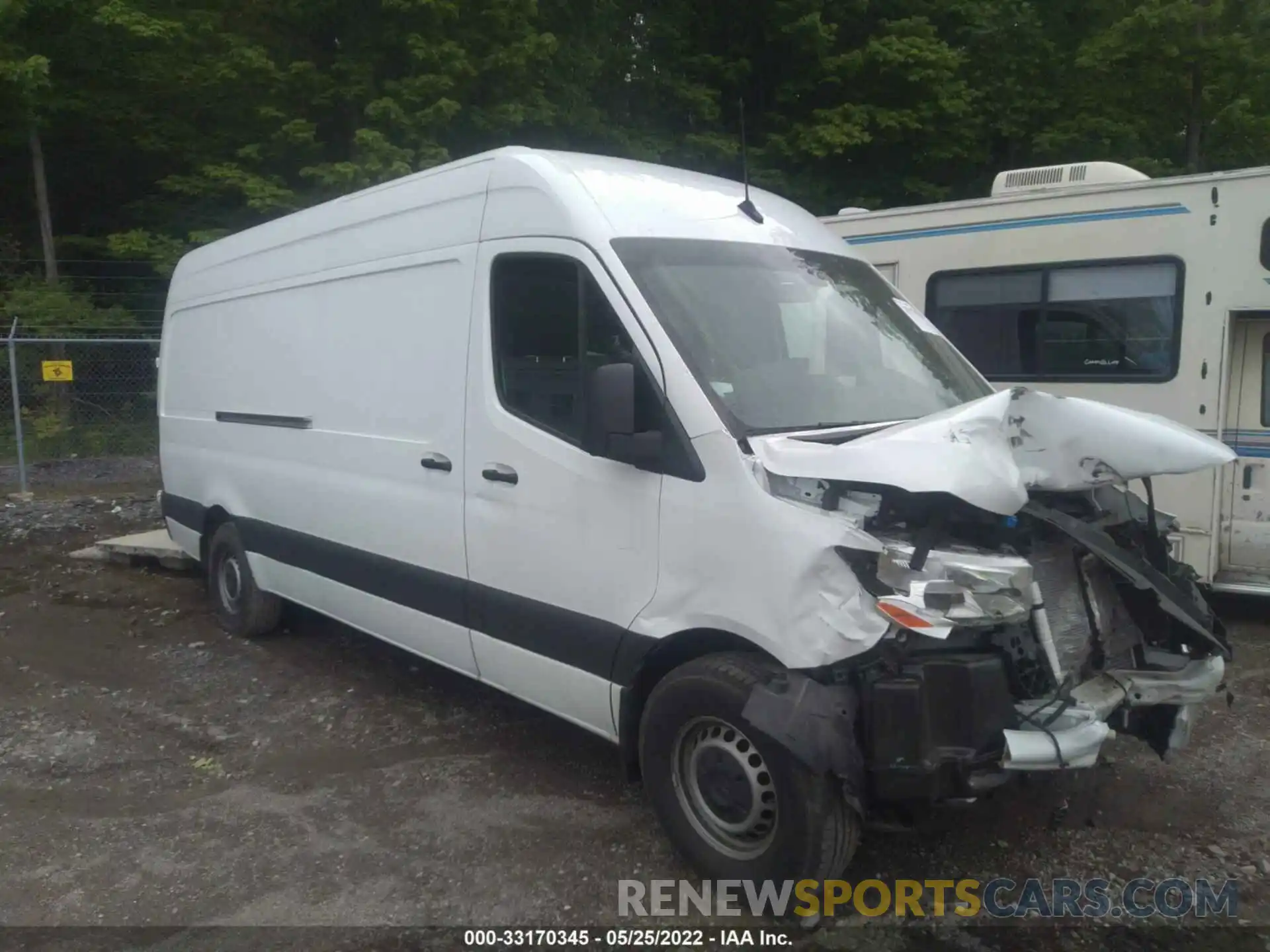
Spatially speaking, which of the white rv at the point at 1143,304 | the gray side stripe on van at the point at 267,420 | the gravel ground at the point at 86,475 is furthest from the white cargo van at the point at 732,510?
the gravel ground at the point at 86,475

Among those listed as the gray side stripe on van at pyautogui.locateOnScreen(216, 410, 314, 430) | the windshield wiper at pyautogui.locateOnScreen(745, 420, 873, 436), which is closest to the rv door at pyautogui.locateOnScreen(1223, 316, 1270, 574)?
the windshield wiper at pyautogui.locateOnScreen(745, 420, 873, 436)

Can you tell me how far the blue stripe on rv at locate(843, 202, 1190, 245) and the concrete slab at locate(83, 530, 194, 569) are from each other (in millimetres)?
6195

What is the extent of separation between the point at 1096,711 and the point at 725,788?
127cm

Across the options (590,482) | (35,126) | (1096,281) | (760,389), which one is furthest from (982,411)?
(35,126)

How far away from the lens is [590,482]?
4.04 m

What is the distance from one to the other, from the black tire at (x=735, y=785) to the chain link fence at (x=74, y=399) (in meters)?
11.4

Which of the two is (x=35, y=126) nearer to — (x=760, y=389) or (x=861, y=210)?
(x=861, y=210)

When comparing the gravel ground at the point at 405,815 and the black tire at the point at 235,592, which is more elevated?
the black tire at the point at 235,592

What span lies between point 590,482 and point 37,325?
14.5 meters

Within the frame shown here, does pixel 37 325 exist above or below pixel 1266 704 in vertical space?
above

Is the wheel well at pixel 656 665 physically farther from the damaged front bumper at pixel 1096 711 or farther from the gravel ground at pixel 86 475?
the gravel ground at pixel 86 475

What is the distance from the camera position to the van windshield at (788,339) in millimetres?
3871

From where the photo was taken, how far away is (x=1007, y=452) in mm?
3410

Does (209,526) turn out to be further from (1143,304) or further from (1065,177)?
(1065,177)
